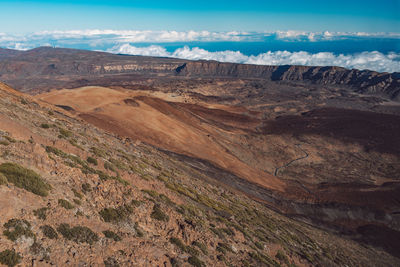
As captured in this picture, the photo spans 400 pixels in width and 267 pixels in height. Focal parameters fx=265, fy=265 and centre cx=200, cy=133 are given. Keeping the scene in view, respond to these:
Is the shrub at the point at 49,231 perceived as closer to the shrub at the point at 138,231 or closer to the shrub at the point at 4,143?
the shrub at the point at 138,231

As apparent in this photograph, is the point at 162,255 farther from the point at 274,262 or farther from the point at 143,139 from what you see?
the point at 143,139

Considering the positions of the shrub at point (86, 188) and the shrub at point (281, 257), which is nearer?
the shrub at point (86, 188)

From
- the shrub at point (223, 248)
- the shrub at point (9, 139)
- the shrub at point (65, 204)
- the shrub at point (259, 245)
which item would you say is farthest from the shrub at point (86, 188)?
the shrub at point (259, 245)

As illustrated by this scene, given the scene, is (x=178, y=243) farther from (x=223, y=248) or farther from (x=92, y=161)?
(x=92, y=161)

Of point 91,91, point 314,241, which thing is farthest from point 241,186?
point 91,91

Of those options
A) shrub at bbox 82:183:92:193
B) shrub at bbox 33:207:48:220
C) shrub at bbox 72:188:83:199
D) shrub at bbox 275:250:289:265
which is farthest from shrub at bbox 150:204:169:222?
shrub at bbox 275:250:289:265

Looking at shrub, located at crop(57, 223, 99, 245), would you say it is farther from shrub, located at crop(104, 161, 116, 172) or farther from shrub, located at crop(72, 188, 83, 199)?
shrub, located at crop(104, 161, 116, 172)
